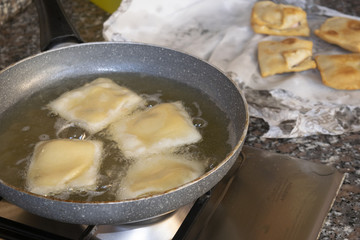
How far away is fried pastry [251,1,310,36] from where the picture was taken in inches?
53.0

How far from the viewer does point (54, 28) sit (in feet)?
3.44

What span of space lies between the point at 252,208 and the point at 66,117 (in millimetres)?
403

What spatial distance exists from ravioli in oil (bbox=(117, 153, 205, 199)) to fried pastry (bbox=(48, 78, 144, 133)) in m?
0.15

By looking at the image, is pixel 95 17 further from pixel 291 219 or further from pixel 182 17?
pixel 291 219

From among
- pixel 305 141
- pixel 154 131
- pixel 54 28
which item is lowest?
pixel 305 141

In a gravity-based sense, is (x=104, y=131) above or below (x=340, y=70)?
above

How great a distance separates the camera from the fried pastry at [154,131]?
80 cm

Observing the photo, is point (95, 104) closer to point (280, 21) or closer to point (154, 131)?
point (154, 131)

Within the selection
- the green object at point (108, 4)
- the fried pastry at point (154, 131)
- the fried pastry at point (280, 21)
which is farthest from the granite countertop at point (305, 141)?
the fried pastry at point (280, 21)

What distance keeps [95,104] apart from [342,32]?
0.79 metres

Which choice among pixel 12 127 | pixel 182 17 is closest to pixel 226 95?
pixel 12 127

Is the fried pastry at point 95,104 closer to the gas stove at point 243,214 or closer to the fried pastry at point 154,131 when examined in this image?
the fried pastry at point 154,131

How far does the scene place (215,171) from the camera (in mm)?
664

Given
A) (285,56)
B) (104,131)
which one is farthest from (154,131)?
(285,56)
